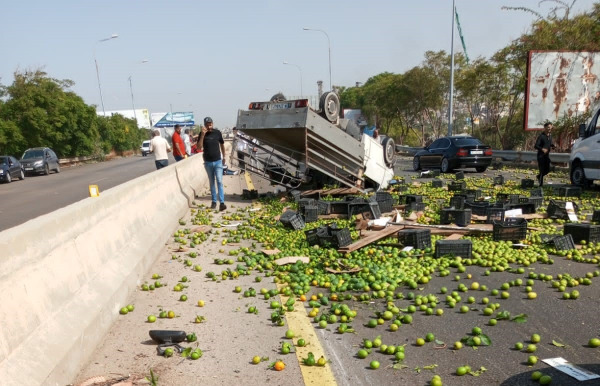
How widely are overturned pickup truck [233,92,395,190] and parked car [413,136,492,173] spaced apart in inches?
285

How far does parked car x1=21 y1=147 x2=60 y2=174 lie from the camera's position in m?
28.7

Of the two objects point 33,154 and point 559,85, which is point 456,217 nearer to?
point 559,85

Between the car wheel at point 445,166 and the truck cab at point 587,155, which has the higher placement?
the truck cab at point 587,155

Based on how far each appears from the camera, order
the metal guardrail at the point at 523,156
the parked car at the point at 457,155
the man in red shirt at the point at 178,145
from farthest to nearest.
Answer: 1. the metal guardrail at the point at 523,156
2. the parked car at the point at 457,155
3. the man in red shirt at the point at 178,145

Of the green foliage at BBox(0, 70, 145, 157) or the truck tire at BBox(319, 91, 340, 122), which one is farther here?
the green foliage at BBox(0, 70, 145, 157)

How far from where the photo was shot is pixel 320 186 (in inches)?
560

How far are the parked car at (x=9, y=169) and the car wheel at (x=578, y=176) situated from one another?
27.4m

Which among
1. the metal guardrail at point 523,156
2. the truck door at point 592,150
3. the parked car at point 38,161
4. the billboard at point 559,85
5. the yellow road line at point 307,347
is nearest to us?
the yellow road line at point 307,347

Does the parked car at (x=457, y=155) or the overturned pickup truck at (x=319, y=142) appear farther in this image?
the parked car at (x=457, y=155)

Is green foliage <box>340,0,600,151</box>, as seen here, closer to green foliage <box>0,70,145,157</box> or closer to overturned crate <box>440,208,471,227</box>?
overturned crate <box>440,208,471,227</box>

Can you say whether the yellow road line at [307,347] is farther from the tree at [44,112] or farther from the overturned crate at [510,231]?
the tree at [44,112]

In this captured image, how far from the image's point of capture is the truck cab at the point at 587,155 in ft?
42.0

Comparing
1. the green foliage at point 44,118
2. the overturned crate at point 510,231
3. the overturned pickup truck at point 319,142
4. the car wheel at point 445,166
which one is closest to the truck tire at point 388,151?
the overturned pickup truck at point 319,142

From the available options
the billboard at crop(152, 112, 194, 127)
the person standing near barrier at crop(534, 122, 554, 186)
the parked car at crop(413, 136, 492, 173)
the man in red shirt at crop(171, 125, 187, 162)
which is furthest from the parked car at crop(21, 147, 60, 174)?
the billboard at crop(152, 112, 194, 127)
